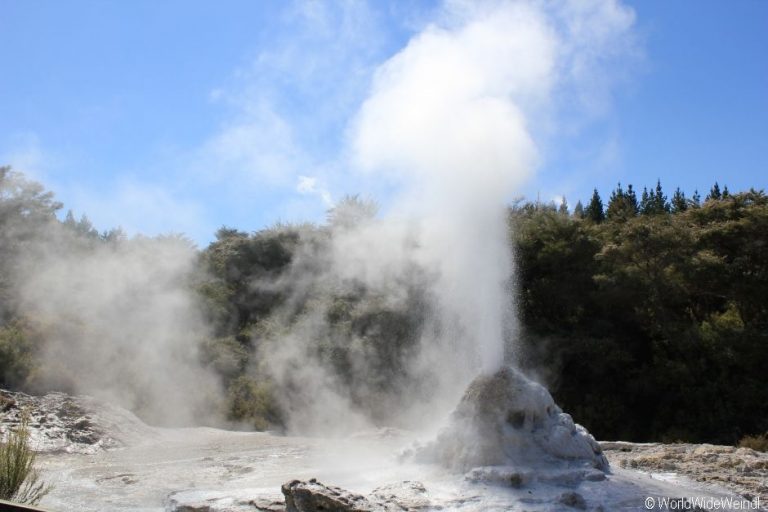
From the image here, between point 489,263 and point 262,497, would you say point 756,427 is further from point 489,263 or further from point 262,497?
point 262,497

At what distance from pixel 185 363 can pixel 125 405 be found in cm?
184

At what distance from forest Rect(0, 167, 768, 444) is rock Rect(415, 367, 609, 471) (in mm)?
5073

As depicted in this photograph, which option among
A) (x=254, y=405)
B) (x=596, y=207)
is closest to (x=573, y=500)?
(x=254, y=405)

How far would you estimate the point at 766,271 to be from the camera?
1105cm

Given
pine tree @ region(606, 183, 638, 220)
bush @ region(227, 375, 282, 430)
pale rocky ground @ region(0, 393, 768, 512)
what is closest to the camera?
pale rocky ground @ region(0, 393, 768, 512)

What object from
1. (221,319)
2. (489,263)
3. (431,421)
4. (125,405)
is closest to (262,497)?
(489,263)

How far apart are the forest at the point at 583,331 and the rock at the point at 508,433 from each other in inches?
200

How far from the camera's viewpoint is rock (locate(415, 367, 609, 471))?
5.81 metres

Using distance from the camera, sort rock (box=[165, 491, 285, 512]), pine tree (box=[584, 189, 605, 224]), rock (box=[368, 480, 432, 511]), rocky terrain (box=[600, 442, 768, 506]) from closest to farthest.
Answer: rock (box=[368, 480, 432, 511])
rock (box=[165, 491, 285, 512])
rocky terrain (box=[600, 442, 768, 506])
pine tree (box=[584, 189, 605, 224])

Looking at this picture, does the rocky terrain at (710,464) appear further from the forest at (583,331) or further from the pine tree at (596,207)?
the pine tree at (596,207)

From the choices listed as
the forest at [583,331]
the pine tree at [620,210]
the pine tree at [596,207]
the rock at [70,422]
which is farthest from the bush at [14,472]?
the pine tree at [596,207]

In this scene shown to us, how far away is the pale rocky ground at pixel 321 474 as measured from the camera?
500cm

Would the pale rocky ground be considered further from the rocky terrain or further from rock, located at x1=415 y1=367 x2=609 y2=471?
rock, located at x1=415 y1=367 x2=609 y2=471

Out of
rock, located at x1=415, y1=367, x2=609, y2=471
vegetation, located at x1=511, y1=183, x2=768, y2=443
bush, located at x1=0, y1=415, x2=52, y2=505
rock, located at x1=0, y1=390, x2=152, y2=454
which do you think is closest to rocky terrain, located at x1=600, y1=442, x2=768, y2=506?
rock, located at x1=415, y1=367, x2=609, y2=471
